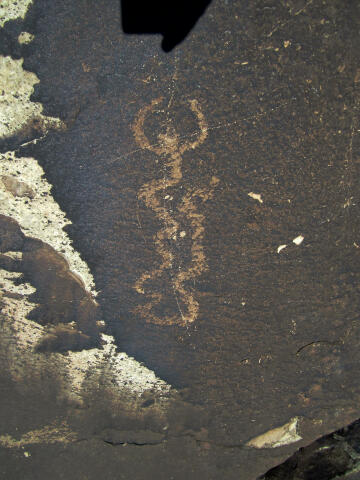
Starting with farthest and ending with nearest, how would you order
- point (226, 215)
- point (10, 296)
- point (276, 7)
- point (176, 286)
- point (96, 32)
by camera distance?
1. point (10, 296)
2. point (176, 286)
3. point (226, 215)
4. point (96, 32)
5. point (276, 7)

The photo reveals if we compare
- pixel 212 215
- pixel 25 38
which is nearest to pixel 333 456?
pixel 212 215

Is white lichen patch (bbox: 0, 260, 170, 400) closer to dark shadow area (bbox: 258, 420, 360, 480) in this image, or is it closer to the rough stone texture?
the rough stone texture

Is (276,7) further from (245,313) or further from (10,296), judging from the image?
(10,296)

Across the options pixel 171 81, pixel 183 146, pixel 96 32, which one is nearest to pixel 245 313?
pixel 183 146

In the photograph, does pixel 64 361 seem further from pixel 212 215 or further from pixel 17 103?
pixel 17 103

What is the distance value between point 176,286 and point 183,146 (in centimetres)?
86

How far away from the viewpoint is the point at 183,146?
177 centimetres

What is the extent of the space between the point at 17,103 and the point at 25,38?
345mm

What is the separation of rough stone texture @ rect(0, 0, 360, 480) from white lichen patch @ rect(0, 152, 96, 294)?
0.06m

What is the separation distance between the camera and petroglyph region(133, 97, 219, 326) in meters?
1.77

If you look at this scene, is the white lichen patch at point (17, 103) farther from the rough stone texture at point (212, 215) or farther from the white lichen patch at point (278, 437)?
the white lichen patch at point (278, 437)

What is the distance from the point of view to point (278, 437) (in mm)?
2232

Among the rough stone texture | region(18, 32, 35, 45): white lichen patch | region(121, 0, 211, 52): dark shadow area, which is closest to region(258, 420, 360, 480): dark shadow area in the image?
the rough stone texture

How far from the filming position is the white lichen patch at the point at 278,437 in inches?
87.0
